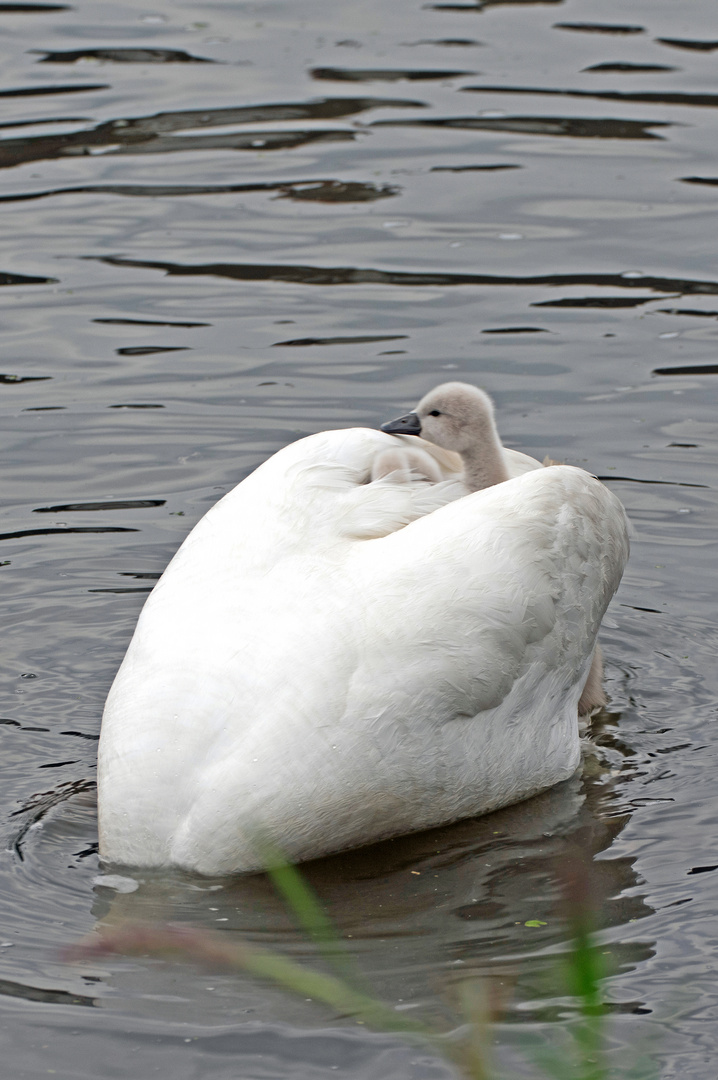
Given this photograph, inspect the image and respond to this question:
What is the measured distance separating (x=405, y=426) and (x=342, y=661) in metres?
1.73

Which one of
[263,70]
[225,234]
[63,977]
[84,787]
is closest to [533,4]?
[263,70]

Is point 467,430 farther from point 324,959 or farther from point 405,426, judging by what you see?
point 324,959

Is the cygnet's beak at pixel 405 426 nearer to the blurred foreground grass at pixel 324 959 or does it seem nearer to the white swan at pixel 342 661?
the white swan at pixel 342 661

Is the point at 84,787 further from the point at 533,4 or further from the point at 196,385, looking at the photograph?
the point at 533,4

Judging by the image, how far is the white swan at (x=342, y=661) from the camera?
14.7 ft

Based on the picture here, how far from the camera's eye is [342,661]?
14.9 feet

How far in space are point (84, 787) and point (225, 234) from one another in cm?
686

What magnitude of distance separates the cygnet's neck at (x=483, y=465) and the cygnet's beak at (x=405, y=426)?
203 mm

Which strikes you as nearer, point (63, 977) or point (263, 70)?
point (63, 977)

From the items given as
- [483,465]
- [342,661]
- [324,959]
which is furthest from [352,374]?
[324,959]

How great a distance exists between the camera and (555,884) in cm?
495

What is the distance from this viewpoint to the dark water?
4.34m

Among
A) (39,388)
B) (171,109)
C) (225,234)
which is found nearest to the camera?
(39,388)

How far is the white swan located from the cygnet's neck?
2.25 ft
